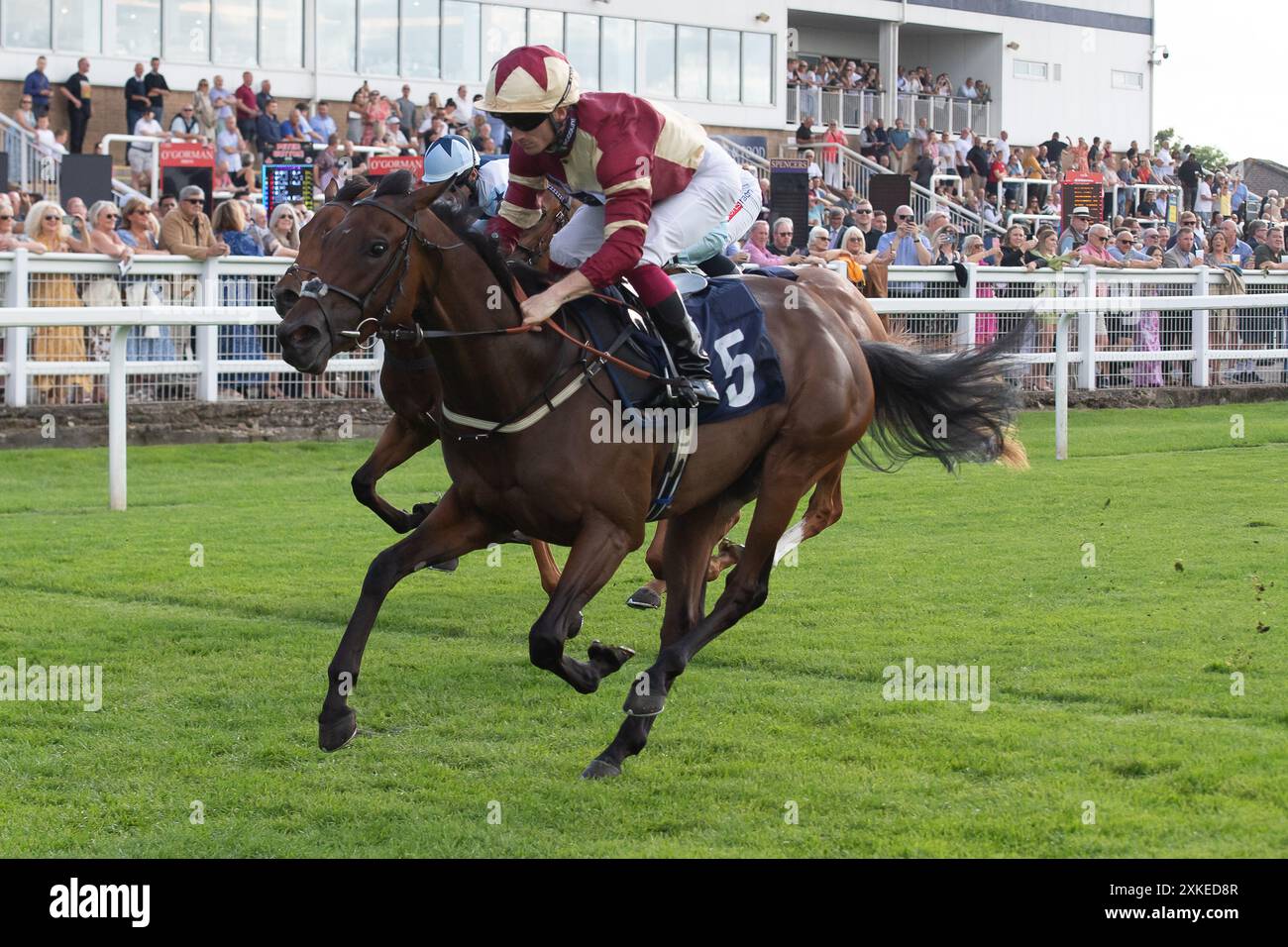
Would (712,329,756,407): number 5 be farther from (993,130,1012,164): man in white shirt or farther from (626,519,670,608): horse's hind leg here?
(993,130,1012,164): man in white shirt

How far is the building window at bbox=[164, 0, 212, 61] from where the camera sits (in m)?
Answer: 24.9

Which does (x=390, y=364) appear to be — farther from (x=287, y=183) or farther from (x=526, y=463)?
(x=287, y=183)

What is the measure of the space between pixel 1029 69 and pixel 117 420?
32.9 m

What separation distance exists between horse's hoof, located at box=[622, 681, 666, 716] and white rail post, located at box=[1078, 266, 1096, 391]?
10444mm

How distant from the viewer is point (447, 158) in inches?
287

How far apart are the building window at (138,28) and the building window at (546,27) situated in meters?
6.81

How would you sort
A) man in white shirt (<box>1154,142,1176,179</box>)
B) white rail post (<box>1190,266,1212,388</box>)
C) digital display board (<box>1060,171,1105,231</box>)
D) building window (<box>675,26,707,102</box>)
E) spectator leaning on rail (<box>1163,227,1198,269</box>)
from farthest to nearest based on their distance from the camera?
man in white shirt (<box>1154,142,1176,179</box>), building window (<box>675,26,707,102</box>), digital display board (<box>1060,171,1105,231</box>), spectator leaning on rail (<box>1163,227,1198,269</box>), white rail post (<box>1190,266,1212,388</box>)

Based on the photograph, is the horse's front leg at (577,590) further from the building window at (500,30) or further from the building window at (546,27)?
the building window at (546,27)

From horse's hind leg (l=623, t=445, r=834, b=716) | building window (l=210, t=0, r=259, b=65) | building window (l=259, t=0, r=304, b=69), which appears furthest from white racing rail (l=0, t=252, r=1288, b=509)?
building window (l=259, t=0, r=304, b=69)

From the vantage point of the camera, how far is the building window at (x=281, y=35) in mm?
25953

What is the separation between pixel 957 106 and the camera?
3712 centimetres

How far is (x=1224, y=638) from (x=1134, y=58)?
38172 mm

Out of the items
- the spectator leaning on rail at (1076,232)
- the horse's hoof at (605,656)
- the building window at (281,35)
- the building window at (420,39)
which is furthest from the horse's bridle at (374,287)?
the building window at (420,39)

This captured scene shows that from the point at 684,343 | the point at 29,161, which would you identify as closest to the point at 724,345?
the point at 684,343
